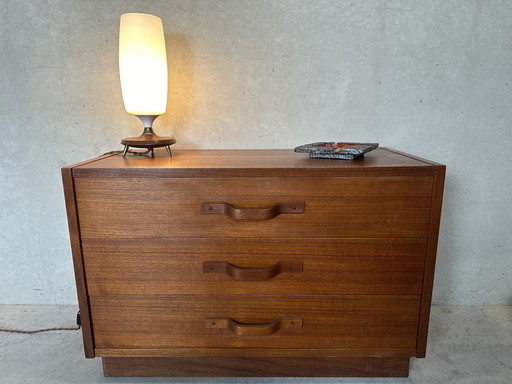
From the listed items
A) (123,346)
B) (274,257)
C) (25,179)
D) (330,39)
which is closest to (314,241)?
(274,257)

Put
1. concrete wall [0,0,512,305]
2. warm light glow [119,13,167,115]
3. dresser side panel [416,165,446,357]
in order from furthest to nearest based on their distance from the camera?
concrete wall [0,0,512,305] < warm light glow [119,13,167,115] < dresser side panel [416,165,446,357]

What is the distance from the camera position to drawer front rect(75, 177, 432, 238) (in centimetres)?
84

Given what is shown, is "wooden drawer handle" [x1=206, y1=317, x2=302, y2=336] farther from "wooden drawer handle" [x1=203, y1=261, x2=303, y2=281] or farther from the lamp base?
the lamp base

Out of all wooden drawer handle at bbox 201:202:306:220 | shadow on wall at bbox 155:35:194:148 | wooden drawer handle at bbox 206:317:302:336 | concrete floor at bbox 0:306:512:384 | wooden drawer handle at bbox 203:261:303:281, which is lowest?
concrete floor at bbox 0:306:512:384

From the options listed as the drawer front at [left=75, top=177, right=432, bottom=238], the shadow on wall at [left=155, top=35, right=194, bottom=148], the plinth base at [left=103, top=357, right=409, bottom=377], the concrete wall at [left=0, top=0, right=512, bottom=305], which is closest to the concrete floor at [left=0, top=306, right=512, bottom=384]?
the plinth base at [left=103, top=357, right=409, bottom=377]

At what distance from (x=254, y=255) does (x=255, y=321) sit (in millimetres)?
200

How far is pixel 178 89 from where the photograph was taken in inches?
47.8

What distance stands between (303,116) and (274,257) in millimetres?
579

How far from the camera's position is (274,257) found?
2.90 ft

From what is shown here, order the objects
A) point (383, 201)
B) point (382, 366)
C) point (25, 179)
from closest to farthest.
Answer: point (383, 201)
point (382, 366)
point (25, 179)

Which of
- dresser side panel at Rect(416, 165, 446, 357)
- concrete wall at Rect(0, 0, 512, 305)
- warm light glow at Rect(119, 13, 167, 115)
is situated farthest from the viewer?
concrete wall at Rect(0, 0, 512, 305)

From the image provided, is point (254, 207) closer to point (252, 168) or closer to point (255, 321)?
point (252, 168)

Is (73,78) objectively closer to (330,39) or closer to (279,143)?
(279,143)

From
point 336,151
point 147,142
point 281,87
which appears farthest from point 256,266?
point 281,87
